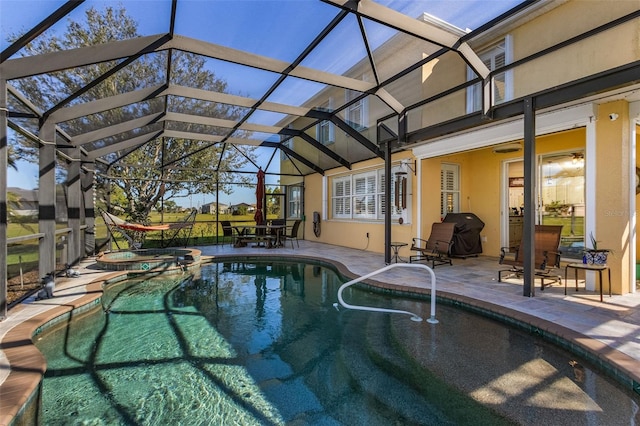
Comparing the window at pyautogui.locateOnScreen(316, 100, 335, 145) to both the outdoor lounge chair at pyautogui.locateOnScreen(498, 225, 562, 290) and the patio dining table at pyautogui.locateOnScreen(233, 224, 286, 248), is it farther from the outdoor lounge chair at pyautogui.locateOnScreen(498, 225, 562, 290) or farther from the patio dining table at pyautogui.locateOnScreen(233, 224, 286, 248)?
the outdoor lounge chair at pyautogui.locateOnScreen(498, 225, 562, 290)

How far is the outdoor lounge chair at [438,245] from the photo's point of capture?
24.3ft

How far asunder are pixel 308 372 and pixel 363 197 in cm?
803

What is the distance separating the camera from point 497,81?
19.3ft

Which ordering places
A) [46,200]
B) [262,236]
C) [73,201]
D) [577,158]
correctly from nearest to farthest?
[46,200] < [577,158] < [73,201] < [262,236]

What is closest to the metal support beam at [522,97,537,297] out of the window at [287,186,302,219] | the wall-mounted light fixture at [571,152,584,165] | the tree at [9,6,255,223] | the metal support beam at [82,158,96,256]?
the wall-mounted light fixture at [571,152,584,165]

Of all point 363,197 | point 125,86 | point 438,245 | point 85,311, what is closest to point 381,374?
point 85,311

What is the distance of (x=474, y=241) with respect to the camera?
8.62 m

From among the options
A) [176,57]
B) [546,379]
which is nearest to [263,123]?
[176,57]

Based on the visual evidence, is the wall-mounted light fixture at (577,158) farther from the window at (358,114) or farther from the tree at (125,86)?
the tree at (125,86)

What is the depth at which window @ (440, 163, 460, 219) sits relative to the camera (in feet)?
29.4

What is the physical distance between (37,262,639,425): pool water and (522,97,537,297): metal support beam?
122 centimetres

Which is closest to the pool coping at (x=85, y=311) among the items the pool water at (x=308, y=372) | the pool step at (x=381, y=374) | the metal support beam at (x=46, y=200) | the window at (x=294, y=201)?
the pool water at (x=308, y=372)

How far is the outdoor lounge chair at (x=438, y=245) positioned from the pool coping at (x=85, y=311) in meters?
2.25

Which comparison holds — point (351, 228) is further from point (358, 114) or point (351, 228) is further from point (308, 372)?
point (308, 372)
